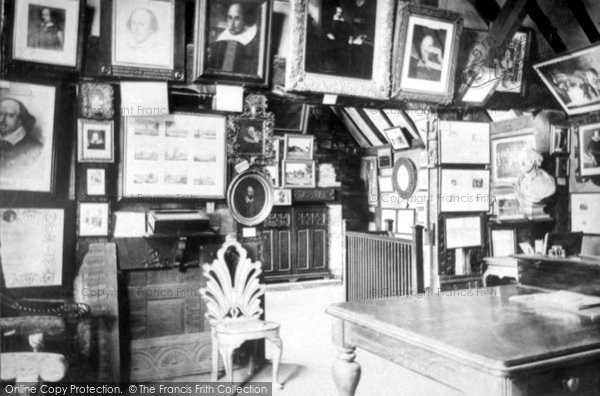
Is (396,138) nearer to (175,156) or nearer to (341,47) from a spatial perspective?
(341,47)

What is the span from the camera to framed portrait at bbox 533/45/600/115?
4039 mm

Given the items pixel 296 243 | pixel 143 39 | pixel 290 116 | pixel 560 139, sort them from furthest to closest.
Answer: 1. pixel 296 243
2. pixel 290 116
3. pixel 560 139
4. pixel 143 39

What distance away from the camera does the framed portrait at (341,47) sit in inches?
136

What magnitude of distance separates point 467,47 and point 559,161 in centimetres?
155

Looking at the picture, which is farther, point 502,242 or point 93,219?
point 502,242

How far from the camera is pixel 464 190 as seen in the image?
14.1 feet

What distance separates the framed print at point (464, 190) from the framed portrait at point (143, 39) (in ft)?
7.70

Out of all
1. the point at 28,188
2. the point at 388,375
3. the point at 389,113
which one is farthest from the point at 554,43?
the point at 28,188

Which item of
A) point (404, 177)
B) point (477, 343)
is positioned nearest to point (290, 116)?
point (404, 177)

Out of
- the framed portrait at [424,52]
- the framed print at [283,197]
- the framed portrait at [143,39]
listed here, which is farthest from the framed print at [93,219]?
the framed print at [283,197]

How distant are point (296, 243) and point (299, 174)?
1119 millimetres

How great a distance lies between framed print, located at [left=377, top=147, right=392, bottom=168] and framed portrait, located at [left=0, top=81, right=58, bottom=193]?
18.1 ft

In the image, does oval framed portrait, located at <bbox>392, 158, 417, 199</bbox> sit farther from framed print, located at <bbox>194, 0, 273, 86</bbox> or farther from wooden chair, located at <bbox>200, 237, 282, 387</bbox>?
framed print, located at <bbox>194, 0, 273, 86</bbox>

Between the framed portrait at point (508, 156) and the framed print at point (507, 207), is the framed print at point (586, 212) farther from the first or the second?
the framed portrait at point (508, 156)
